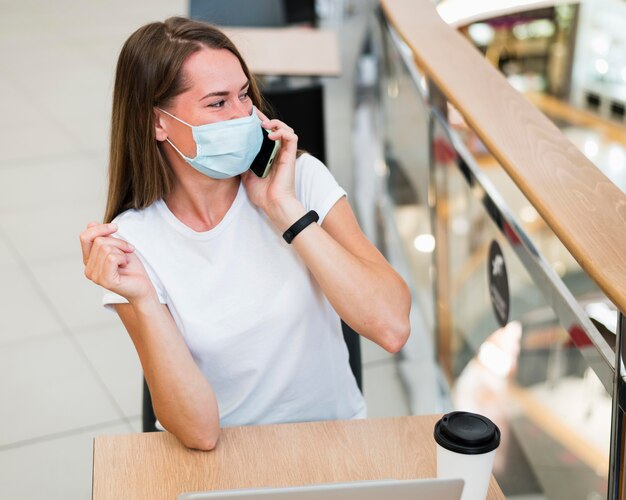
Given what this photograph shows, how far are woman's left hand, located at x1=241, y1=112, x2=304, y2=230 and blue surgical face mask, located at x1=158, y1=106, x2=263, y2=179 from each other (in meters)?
0.05

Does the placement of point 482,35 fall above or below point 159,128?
below

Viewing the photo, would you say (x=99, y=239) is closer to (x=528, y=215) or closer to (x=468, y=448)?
(x=468, y=448)

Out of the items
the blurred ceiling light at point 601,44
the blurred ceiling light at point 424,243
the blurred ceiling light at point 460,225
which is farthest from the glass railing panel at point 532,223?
the blurred ceiling light at point 601,44

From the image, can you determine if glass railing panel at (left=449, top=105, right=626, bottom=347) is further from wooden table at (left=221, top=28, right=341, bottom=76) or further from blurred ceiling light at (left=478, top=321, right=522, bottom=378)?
wooden table at (left=221, top=28, right=341, bottom=76)

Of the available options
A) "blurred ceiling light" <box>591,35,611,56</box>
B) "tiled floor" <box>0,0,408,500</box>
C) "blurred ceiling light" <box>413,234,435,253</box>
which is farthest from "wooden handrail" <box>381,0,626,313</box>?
"blurred ceiling light" <box>591,35,611,56</box>

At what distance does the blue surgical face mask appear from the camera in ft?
5.58

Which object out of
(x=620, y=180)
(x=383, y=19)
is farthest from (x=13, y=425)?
(x=620, y=180)

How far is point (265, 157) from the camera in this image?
179 centimetres

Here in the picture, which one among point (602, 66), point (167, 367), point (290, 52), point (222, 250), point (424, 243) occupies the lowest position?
point (602, 66)

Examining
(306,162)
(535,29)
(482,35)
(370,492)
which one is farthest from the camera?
(535,29)

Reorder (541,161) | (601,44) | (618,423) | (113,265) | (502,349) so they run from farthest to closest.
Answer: (601,44), (502,349), (541,161), (113,265), (618,423)

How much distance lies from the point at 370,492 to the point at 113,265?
0.65 metres

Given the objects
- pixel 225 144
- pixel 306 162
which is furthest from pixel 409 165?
pixel 225 144

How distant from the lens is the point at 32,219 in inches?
165
